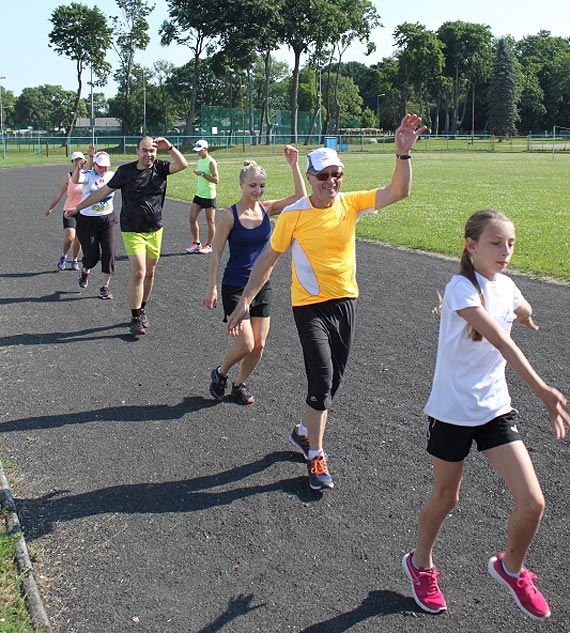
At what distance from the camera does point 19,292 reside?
10438 mm

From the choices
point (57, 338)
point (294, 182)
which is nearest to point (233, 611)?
point (294, 182)

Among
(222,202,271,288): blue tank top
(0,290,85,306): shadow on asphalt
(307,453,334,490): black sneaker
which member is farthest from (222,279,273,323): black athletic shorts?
(0,290,85,306): shadow on asphalt

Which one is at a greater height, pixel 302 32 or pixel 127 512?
pixel 302 32

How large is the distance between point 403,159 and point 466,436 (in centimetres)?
208

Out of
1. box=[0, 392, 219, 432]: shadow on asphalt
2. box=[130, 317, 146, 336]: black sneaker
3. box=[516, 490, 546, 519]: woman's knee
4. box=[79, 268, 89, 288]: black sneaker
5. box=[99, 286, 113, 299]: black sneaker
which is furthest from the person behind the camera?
box=[79, 268, 89, 288]: black sneaker

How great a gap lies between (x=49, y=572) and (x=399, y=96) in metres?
115

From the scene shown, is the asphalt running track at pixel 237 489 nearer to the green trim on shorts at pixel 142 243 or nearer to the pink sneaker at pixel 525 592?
the pink sneaker at pixel 525 592

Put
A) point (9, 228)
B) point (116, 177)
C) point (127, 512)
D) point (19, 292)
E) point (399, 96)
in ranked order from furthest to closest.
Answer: point (399, 96)
point (9, 228)
point (19, 292)
point (116, 177)
point (127, 512)

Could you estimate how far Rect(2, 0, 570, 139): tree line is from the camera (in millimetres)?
71000

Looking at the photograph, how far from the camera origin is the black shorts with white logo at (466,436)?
3285 millimetres

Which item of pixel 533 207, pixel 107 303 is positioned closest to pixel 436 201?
pixel 533 207

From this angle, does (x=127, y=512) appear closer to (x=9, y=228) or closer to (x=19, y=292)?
(x=19, y=292)

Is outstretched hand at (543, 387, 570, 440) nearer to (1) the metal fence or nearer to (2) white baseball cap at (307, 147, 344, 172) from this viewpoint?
(2) white baseball cap at (307, 147, 344, 172)

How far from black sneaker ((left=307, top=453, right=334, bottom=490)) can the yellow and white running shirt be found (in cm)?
103
